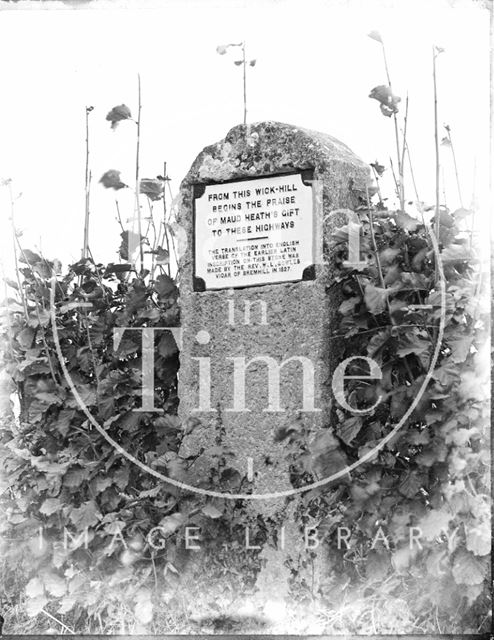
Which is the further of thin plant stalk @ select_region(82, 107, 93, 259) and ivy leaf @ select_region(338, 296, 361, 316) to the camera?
thin plant stalk @ select_region(82, 107, 93, 259)

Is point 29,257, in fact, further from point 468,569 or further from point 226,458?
point 468,569

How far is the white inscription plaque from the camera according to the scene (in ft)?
13.2

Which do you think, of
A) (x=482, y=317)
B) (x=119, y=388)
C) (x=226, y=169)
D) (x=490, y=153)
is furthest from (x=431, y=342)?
(x=119, y=388)

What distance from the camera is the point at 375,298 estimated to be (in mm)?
3750

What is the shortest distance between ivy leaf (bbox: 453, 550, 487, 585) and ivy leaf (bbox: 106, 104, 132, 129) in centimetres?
233

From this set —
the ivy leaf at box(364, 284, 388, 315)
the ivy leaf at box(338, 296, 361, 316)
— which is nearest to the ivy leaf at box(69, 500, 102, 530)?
the ivy leaf at box(338, 296, 361, 316)

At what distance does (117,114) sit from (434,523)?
2205mm

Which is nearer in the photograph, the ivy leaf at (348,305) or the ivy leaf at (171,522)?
the ivy leaf at (348,305)

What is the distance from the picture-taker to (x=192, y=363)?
166 inches

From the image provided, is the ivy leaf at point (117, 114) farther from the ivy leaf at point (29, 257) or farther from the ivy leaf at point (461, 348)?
the ivy leaf at point (461, 348)

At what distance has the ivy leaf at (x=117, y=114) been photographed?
4445 millimetres

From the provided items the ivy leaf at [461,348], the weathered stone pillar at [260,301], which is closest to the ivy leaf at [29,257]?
the weathered stone pillar at [260,301]

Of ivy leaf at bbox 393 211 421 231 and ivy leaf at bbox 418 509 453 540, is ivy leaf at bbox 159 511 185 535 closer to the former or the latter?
ivy leaf at bbox 418 509 453 540

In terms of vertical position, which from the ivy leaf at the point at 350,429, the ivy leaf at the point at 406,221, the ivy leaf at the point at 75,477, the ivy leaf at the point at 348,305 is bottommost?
the ivy leaf at the point at 75,477
